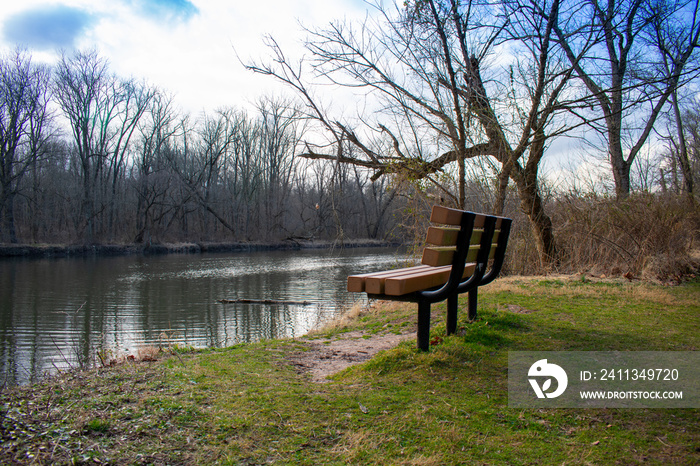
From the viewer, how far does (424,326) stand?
352 centimetres

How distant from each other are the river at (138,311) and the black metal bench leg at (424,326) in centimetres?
342

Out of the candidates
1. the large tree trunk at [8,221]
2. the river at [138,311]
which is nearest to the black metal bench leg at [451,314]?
the river at [138,311]

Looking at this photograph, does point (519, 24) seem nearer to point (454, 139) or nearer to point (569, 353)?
point (454, 139)

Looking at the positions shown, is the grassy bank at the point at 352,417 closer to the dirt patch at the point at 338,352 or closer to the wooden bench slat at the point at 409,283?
the dirt patch at the point at 338,352

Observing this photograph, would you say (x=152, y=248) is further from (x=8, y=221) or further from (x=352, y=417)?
(x=352, y=417)

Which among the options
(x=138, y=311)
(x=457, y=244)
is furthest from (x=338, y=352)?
(x=138, y=311)

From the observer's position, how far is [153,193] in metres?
38.4

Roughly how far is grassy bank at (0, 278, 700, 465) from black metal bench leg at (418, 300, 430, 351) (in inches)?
3.8

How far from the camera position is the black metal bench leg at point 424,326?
3.46m

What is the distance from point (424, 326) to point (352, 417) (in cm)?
121

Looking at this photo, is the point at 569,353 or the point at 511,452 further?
the point at 569,353

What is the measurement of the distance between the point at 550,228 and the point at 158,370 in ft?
27.4

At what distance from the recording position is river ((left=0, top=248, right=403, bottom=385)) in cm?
771

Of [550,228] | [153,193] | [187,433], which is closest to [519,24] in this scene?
[550,228]
